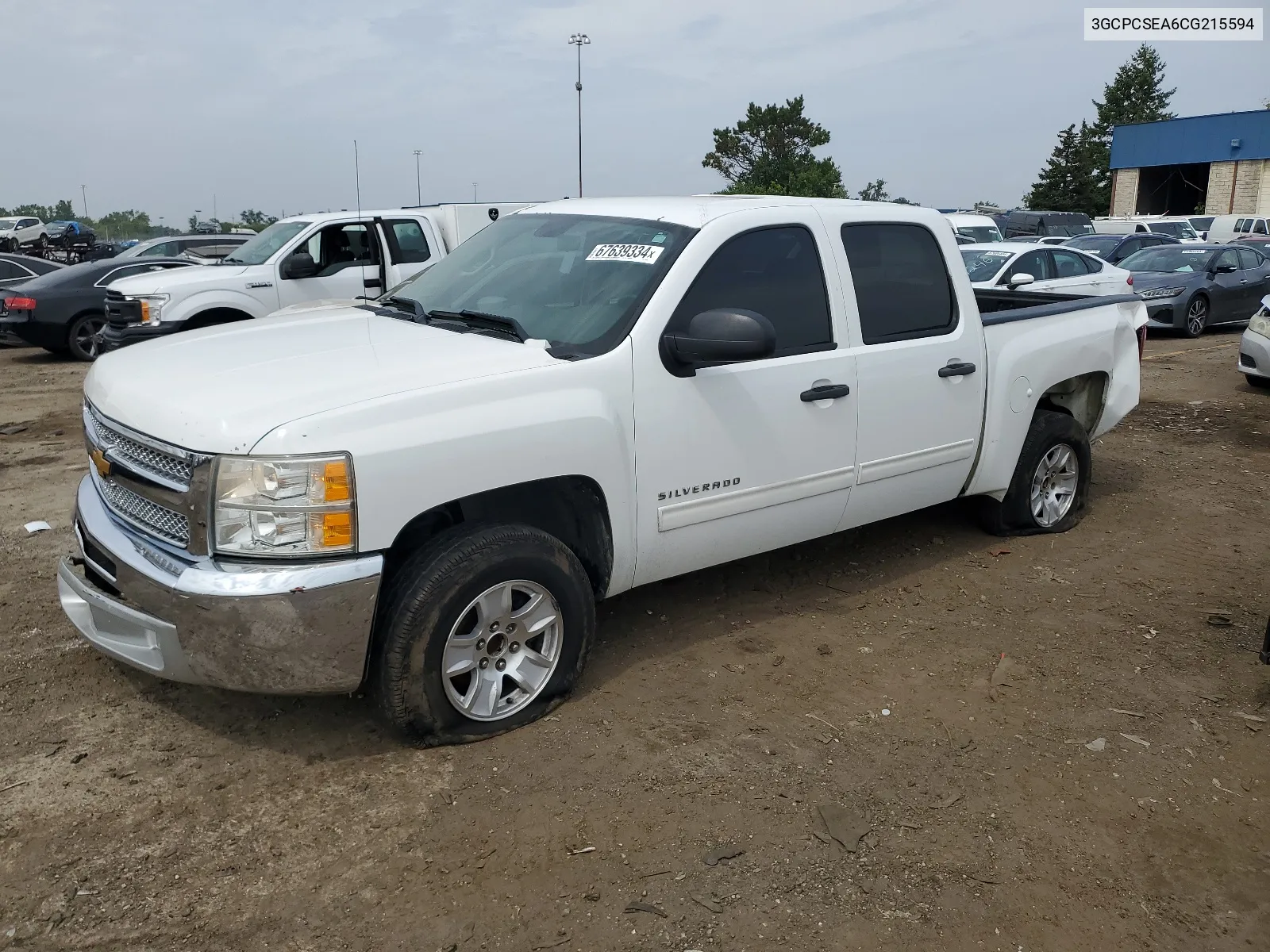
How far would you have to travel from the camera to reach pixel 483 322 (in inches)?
163

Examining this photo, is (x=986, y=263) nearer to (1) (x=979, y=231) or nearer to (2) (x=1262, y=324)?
(2) (x=1262, y=324)

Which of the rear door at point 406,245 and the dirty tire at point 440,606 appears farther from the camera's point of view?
the rear door at point 406,245

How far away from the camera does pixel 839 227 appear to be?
15.3 ft

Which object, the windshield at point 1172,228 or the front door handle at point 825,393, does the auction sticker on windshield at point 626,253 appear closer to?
the front door handle at point 825,393

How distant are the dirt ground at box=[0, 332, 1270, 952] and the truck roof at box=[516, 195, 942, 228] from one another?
1.81 meters

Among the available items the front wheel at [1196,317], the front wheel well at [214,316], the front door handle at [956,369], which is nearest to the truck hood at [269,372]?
the front door handle at [956,369]

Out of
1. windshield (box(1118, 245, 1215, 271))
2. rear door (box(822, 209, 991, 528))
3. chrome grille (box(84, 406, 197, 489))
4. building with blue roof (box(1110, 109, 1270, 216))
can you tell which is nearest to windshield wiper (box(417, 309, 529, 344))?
chrome grille (box(84, 406, 197, 489))

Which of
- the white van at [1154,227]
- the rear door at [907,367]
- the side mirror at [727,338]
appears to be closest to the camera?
the side mirror at [727,338]

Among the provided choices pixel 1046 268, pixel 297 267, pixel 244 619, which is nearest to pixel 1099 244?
pixel 1046 268

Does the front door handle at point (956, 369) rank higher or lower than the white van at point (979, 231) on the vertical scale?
lower

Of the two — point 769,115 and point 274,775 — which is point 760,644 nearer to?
point 274,775

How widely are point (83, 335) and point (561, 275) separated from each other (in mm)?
11912

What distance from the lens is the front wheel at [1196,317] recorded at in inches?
628

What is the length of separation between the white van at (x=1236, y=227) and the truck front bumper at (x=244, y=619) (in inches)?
1313
